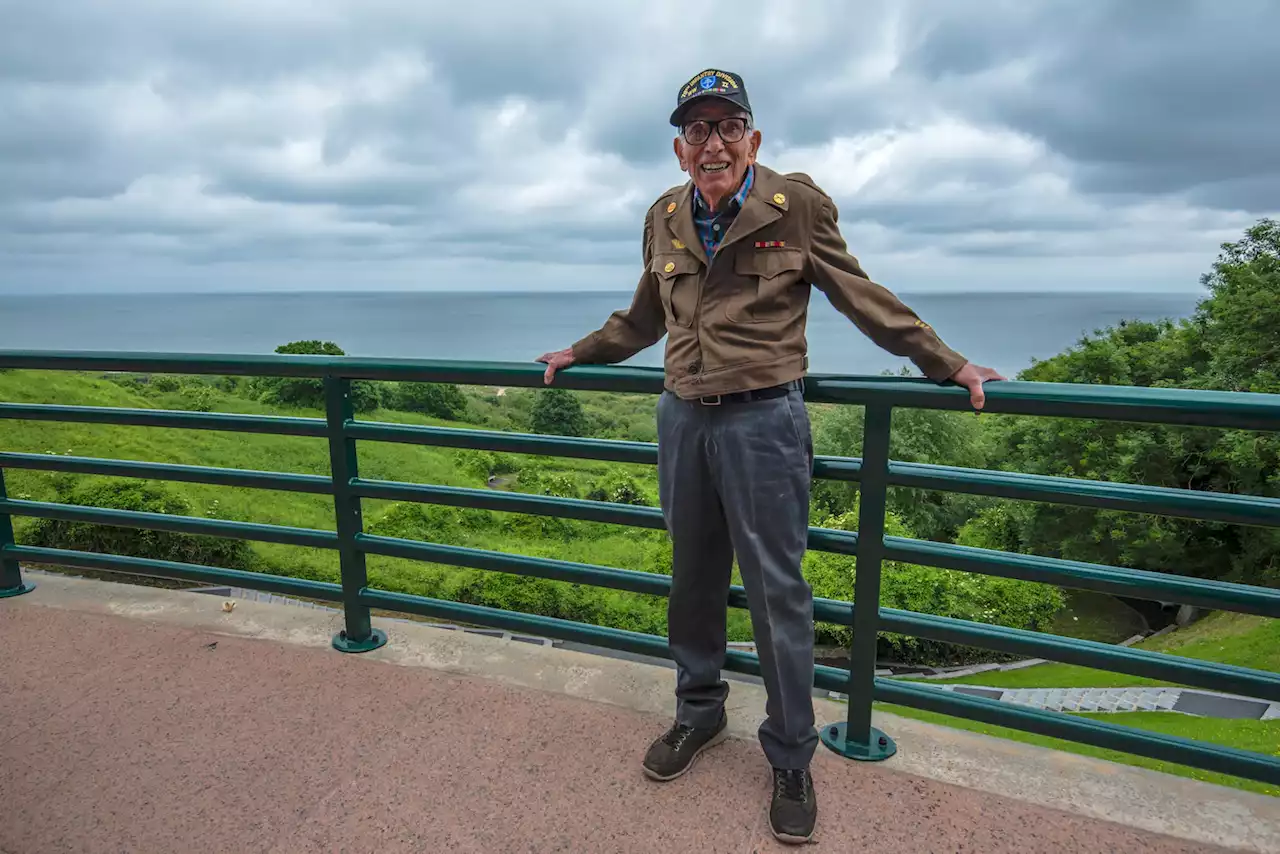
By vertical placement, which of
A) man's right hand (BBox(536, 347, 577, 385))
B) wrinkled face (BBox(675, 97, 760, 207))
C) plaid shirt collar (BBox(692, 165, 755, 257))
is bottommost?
man's right hand (BBox(536, 347, 577, 385))

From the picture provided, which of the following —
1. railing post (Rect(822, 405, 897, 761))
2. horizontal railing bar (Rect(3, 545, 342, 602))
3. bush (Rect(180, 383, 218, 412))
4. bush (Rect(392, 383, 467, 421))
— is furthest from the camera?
bush (Rect(392, 383, 467, 421))

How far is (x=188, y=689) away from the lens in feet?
9.44

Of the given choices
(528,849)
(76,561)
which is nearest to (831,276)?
(528,849)

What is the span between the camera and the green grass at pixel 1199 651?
19312 mm

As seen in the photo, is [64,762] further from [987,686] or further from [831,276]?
[987,686]

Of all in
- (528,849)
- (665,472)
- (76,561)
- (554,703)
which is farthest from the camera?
(76,561)

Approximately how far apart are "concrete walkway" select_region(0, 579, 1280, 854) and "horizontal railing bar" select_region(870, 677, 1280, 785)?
0.16 metres

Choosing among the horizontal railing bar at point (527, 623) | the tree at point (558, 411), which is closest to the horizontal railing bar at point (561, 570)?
the horizontal railing bar at point (527, 623)

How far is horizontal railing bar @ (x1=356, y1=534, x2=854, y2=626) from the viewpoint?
2.52 meters

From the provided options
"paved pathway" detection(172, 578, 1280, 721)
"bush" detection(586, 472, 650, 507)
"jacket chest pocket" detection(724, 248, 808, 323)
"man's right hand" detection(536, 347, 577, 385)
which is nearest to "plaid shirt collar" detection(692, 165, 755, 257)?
"jacket chest pocket" detection(724, 248, 808, 323)

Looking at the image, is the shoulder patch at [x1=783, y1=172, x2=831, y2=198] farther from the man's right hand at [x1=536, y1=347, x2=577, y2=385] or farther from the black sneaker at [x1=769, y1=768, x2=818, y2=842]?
A: the black sneaker at [x1=769, y1=768, x2=818, y2=842]

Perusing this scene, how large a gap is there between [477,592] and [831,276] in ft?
67.2

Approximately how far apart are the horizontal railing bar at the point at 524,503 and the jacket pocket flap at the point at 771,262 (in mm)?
835

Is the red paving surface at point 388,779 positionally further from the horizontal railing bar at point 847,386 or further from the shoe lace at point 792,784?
the horizontal railing bar at point 847,386
